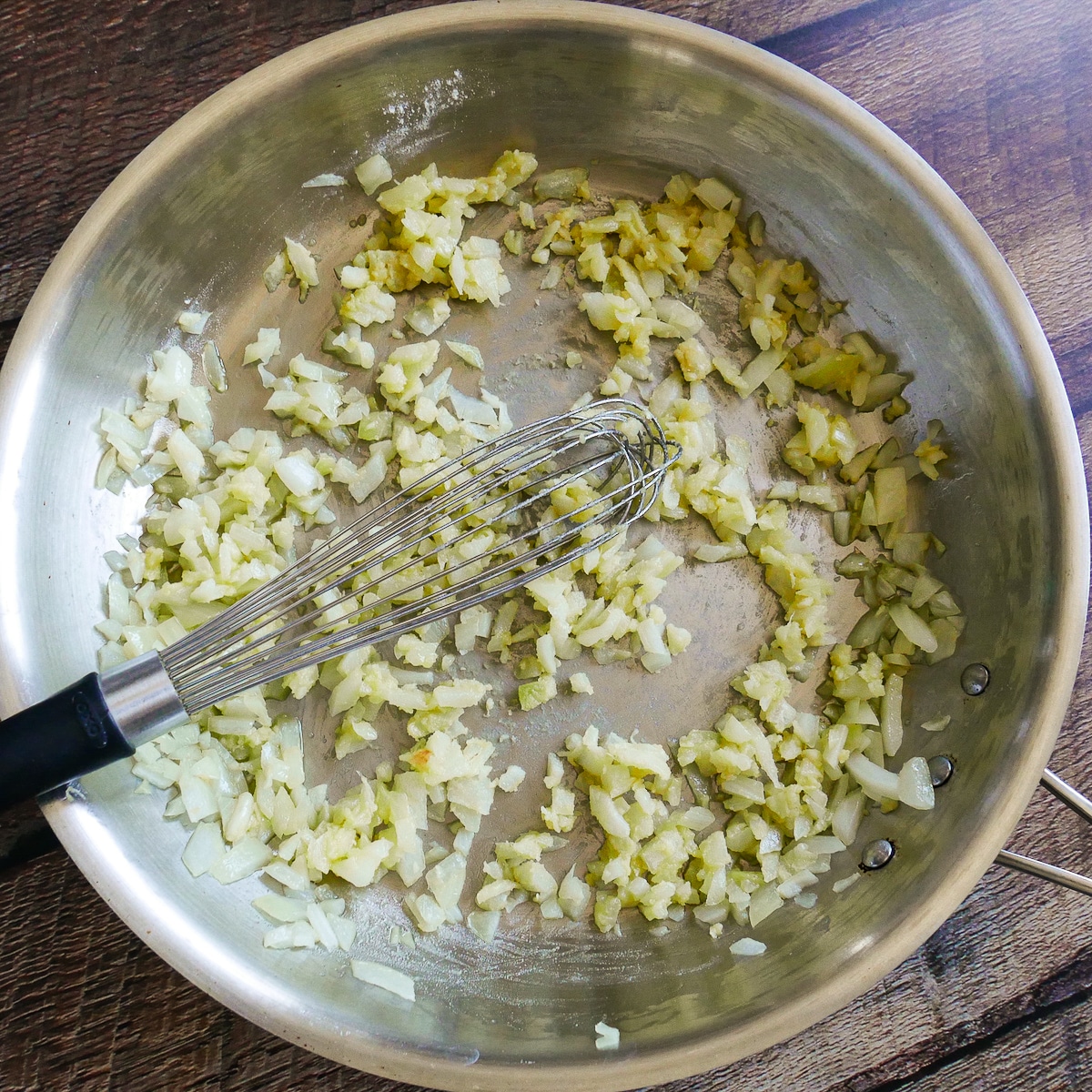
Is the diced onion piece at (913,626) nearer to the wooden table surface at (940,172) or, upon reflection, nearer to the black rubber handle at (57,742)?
the wooden table surface at (940,172)

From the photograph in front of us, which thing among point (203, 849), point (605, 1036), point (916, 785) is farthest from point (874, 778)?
point (203, 849)

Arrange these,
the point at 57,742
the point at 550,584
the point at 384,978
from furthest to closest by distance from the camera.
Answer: the point at 550,584
the point at 384,978
the point at 57,742

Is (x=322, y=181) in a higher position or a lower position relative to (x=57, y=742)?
higher

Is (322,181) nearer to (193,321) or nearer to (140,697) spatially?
(193,321)

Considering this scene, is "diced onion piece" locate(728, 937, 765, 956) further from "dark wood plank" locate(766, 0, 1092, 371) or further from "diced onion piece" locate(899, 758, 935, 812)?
"dark wood plank" locate(766, 0, 1092, 371)

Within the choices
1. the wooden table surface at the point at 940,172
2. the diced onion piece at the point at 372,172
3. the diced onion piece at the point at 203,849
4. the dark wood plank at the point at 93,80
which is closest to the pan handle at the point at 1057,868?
the wooden table surface at the point at 940,172

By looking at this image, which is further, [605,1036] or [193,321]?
[193,321]
